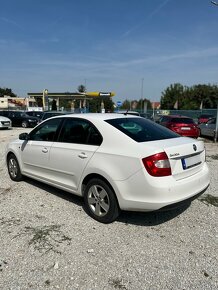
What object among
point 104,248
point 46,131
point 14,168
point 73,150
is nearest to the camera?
point 104,248

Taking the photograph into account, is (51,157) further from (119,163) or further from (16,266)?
(16,266)

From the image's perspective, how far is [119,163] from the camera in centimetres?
374

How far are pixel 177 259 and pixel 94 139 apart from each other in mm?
2008

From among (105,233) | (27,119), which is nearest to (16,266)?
(105,233)

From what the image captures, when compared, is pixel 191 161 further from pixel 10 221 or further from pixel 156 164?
pixel 10 221

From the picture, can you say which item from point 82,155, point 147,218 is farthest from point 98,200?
point 147,218

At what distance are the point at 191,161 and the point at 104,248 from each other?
1.68 metres

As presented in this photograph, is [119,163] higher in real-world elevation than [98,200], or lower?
higher

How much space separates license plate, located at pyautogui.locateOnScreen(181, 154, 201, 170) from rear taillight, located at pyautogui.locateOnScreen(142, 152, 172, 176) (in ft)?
1.24

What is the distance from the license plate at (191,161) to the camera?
12.4ft

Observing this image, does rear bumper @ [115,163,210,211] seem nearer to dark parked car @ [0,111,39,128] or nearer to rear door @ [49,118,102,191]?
rear door @ [49,118,102,191]

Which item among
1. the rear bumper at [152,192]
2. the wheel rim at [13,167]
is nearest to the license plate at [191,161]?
the rear bumper at [152,192]

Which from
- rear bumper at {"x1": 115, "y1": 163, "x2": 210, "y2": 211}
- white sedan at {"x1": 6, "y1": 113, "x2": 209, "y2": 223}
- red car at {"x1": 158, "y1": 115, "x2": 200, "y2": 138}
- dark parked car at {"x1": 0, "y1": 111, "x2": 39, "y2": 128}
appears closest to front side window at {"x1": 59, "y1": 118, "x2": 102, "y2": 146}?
white sedan at {"x1": 6, "y1": 113, "x2": 209, "y2": 223}

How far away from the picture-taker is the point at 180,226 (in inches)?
160
